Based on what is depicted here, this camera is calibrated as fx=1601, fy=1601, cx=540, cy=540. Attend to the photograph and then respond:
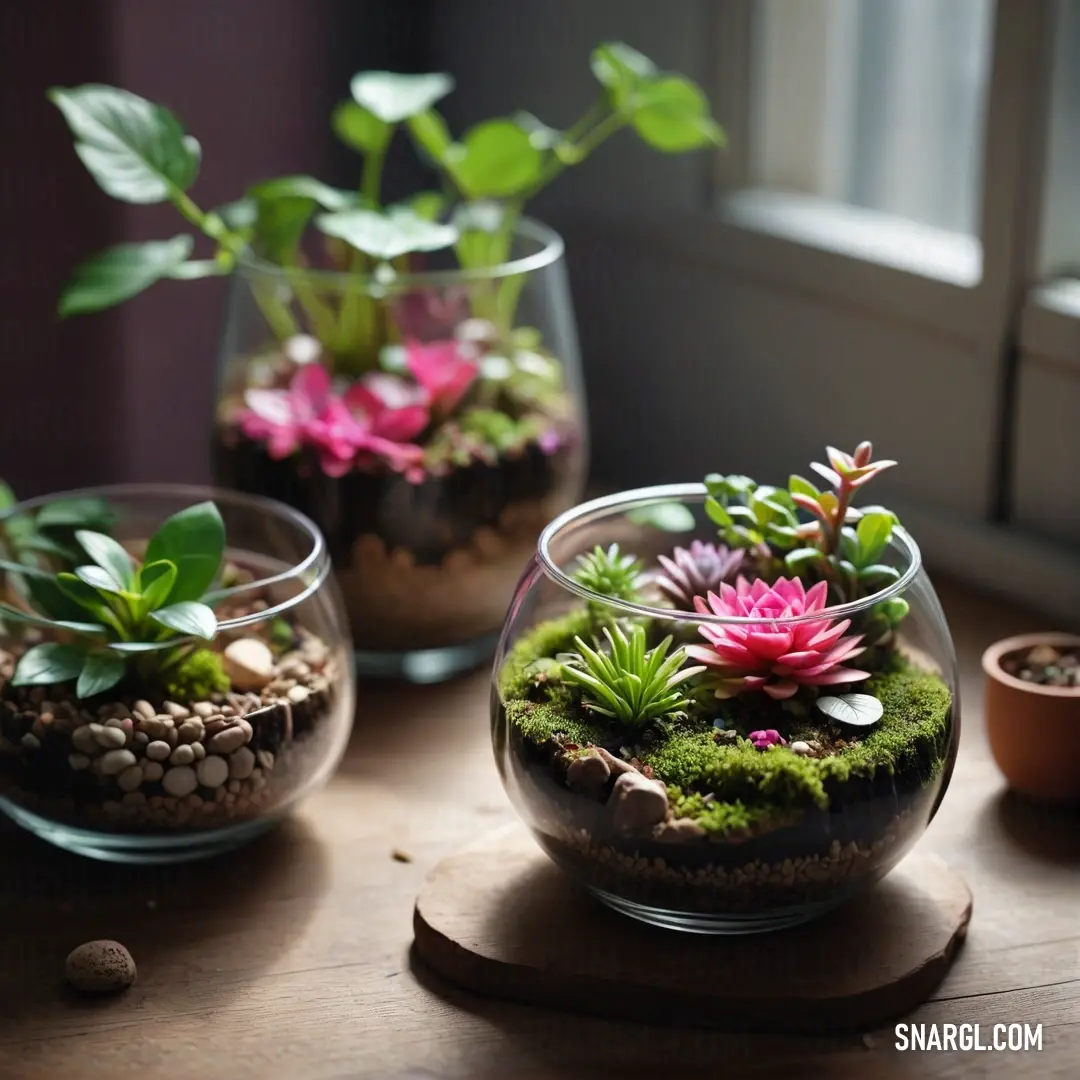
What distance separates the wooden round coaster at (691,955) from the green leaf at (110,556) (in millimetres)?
207

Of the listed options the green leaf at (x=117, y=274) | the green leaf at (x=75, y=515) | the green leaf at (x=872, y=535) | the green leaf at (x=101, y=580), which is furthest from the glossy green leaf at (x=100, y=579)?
the green leaf at (x=872, y=535)

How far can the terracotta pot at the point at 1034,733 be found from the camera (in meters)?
0.82

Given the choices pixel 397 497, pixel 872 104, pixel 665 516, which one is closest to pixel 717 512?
pixel 665 516

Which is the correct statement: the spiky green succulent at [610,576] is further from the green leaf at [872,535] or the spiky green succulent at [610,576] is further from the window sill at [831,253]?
the window sill at [831,253]

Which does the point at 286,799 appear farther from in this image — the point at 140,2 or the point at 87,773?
the point at 140,2

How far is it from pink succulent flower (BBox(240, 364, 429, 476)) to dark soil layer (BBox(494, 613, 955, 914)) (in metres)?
0.27

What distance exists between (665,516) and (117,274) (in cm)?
39

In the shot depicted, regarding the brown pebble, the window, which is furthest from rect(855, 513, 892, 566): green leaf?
the window

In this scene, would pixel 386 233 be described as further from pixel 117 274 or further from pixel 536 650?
pixel 536 650

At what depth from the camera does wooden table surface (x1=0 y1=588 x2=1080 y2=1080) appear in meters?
0.67

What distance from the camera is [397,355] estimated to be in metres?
1.00

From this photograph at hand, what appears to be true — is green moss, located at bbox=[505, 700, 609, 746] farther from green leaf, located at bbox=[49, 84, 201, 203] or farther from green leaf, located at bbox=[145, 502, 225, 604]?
green leaf, located at bbox=[49, 84, 201, 203]

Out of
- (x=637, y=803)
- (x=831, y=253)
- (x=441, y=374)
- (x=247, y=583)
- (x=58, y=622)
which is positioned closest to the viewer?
(x=637, y=803)

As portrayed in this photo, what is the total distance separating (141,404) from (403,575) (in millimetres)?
425
